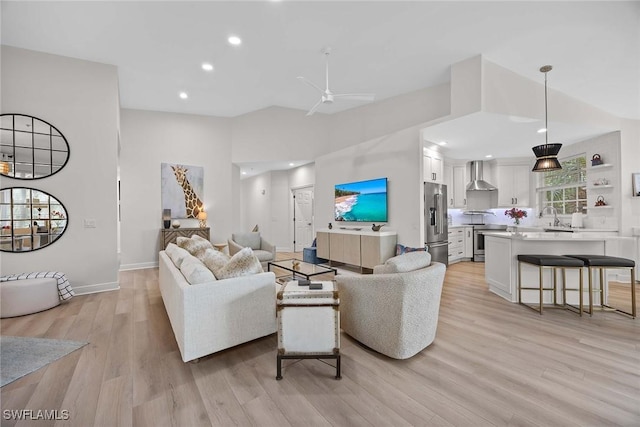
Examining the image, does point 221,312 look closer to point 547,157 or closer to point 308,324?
point 308,324

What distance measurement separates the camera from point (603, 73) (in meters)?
3.79

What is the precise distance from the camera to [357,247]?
17.5ft

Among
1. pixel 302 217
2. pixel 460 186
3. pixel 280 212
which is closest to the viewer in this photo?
pixel 460 186

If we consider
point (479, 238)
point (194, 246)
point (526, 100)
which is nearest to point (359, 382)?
point (194, 246)

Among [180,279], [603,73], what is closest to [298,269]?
[180,279]

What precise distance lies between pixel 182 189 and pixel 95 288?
2763 mm

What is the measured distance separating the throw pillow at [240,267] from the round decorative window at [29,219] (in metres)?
3.19

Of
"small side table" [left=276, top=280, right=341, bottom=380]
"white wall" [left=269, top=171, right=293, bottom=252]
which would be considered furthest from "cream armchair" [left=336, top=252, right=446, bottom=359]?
"white wall" [left=269, top=171, right=293, bottom=252]

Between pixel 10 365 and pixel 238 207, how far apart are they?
5.11 meters

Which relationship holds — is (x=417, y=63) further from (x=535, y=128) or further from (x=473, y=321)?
(x=473, y=321)

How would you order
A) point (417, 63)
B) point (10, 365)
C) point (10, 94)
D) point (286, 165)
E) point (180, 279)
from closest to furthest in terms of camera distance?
1. point (10, 365)
2. point (180, 279)
3. point (10, 94)
4. point (417, 63)
5. point (286, 165)

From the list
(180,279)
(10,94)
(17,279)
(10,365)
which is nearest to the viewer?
(10,365)

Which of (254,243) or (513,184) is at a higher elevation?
(513,184)

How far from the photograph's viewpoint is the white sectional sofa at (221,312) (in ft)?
6.86
